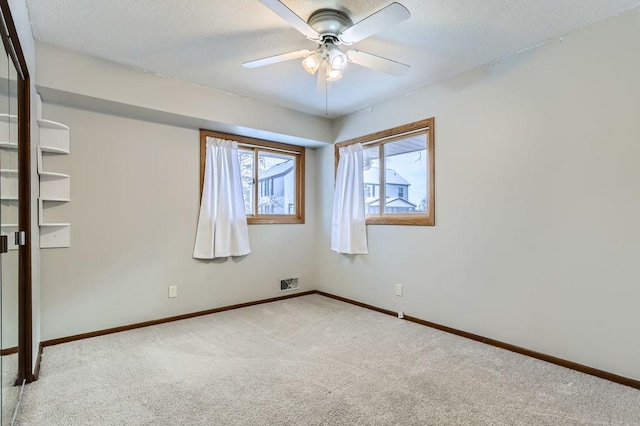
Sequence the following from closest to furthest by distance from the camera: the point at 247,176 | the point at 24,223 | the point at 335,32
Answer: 1. the point at 24,223
2. the point at 335,32
3. the point at 247,176

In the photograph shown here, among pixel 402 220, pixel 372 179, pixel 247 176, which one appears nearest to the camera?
pixel 402 220

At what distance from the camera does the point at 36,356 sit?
7.70ft

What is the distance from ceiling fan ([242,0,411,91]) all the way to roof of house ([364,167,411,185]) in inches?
58.6

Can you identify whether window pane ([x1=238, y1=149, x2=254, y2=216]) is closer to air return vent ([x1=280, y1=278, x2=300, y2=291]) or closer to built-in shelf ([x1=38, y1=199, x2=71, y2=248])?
air return vent ([x1=280, y1=278, x2=300, y2=291])

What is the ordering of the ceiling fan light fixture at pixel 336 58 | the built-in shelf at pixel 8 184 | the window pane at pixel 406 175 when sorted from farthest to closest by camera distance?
the window pane at pixel 406 175, the ceiling fan light fixture at pixel 336 58, the built-in shelf at pixel 8 184

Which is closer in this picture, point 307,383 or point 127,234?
point 307,383

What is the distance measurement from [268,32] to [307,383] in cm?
239

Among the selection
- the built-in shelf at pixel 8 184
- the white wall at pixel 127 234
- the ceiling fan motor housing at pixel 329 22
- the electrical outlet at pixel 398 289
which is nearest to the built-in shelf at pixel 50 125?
the white wall at pixel 127 234

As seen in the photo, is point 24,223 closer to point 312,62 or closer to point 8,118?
point 8,118

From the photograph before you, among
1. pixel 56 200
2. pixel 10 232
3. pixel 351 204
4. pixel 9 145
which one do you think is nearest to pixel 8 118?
pixel 9 145

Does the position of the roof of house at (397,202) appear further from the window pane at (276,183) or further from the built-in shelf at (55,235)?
the built-in shelf at (55,235)

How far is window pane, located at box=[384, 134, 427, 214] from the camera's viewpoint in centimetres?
348

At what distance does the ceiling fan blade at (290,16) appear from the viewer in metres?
1.67

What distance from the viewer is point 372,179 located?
4.02 meters
